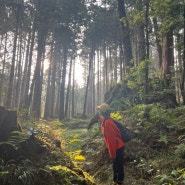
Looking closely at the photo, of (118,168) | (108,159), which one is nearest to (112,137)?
(118,168)

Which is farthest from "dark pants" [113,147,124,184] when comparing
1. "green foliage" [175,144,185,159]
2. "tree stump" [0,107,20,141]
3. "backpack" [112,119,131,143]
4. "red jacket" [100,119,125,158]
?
"tree stump" [0,107,20,141]

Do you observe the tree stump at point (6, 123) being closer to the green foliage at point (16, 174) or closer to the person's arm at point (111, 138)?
the green foliage at point (16, 174)

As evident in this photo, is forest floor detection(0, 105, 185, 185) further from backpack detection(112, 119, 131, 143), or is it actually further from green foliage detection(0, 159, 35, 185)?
backpack detection(112, 119, 131, 143)

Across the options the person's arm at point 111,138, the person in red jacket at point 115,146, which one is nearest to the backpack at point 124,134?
the person in red jacket at point 115,146

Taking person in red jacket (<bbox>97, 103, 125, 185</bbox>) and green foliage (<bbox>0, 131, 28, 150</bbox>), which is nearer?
green foliage (<bbox>0, 131, 28, 150</bbox>)

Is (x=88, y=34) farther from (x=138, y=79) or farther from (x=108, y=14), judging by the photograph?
(x=138, y=79)

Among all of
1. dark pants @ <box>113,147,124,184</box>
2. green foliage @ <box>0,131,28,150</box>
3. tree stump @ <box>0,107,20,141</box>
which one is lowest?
dark pants @ <box>113,147,124,184</box>

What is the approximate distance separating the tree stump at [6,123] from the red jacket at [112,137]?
2110 millimetres

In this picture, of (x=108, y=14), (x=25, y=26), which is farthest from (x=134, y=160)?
(x=108, y=14)

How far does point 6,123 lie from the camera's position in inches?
217

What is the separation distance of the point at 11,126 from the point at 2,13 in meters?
17.6

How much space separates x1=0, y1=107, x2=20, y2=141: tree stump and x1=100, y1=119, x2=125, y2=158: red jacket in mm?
2110

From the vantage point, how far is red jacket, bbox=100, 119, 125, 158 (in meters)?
5.97

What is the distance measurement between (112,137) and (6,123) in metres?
2.48
